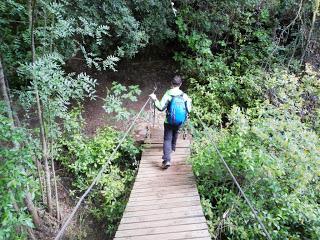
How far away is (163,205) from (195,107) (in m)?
4.07

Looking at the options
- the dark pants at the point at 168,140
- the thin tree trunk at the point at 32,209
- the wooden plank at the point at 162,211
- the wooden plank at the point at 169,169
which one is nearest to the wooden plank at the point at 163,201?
the wooden plank at the point at 162,211

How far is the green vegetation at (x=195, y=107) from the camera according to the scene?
480 cm

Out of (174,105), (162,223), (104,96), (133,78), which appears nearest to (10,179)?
(162,223)

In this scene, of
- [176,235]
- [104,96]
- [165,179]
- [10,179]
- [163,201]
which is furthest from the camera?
[104,96]

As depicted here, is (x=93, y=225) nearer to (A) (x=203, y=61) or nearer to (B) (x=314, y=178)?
(B) (x=314, y=178)

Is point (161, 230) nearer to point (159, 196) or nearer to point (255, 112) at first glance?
point (159, 196)

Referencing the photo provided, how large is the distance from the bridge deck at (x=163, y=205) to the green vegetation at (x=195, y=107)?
1.33 ft

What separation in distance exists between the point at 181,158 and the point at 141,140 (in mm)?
1353

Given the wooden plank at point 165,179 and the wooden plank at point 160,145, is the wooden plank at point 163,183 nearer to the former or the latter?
the wooden plank at point 165,179

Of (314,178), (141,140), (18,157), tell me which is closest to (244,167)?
(314,178)

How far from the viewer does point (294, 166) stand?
5277 mm

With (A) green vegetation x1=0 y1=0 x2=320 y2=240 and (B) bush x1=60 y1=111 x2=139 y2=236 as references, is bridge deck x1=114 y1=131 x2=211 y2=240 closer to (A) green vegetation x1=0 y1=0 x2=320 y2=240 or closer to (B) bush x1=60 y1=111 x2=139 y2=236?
(A) green vegetation x1=0 y1=0 x2=320 y2=240

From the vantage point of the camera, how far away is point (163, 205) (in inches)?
199

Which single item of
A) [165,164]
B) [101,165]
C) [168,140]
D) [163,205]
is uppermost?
[168,140]
